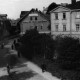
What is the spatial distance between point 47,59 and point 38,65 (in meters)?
4.30

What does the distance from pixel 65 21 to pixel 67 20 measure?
20.8 inches

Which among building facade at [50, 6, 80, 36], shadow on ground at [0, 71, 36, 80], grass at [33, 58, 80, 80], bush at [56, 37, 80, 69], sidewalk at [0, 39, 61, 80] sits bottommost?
shadow on ground at [0, 71, 36, 80]

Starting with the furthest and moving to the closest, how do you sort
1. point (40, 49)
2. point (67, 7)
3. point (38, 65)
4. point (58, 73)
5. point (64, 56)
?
1. point (67, 7)
2. point (40, 49)
3. point (38, 65)
4. point (64, 56)
5. point (58, 73)

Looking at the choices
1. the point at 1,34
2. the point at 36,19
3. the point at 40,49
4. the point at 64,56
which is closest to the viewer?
the point at 64,56

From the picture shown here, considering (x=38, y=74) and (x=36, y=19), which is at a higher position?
(x=36, y=19)

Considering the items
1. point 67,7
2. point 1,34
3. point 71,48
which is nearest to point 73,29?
point 67,7

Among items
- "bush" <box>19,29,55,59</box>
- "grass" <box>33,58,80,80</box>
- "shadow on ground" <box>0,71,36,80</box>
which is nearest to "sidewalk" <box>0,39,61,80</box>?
"shadow on ground" <box>0,71,36,80</box>

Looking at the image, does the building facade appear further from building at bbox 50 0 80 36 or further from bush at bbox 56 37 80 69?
bush at bbox 56 37 80 69

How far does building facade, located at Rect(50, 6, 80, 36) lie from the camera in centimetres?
4562

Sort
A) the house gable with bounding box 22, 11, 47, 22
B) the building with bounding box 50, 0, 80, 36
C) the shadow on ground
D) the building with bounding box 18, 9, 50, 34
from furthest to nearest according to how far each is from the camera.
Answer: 1. the building with bounding box 18, 9, 50, 34
2. the house gable with bounding box 22, 11, 47, 22
3. the building with bounding box 50, 0, 80, 36
4. the shadow on ground

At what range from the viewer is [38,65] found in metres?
32.1

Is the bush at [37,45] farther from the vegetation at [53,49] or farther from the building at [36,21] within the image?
the building at [36,21]

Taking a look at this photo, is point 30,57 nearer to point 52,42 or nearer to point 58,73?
point 52,42

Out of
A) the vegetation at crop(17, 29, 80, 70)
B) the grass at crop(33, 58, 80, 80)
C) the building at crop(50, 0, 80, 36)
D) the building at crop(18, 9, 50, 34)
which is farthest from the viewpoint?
the building at crop(18, 9, 50, 34)
